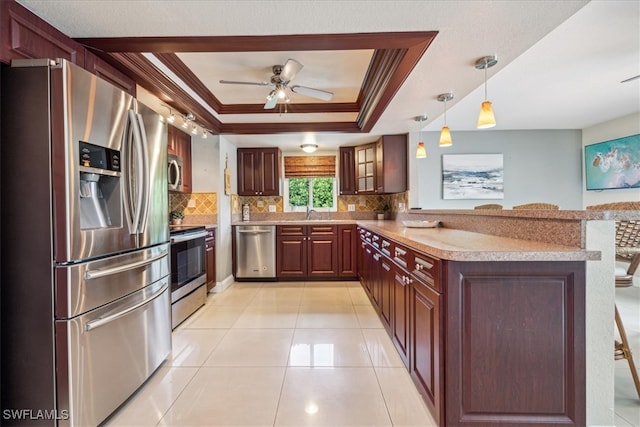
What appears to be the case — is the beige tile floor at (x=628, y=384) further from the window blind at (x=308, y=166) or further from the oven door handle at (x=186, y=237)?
the window blind at (x=308, y=166)

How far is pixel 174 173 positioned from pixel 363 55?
2.52m

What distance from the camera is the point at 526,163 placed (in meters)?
4.81

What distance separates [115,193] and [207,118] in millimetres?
2019

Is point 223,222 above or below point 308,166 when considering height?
below

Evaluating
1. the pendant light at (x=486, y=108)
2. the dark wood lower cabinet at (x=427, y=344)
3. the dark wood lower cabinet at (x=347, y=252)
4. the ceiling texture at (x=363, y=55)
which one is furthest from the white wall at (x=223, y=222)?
the pendant light at (x=486, y=108)

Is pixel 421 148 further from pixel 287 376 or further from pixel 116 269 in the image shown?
pixel 116 269

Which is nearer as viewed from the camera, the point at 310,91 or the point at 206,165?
the point at 310,91

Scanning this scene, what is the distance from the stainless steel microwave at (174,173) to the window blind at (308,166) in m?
1.92

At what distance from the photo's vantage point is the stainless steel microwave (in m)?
3.34

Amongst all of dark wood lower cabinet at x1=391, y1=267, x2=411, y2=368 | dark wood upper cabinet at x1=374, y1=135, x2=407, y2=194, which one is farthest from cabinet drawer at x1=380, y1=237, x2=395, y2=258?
dark wood upper cabinet at x1=374, y1=135, x2=407, y2=194

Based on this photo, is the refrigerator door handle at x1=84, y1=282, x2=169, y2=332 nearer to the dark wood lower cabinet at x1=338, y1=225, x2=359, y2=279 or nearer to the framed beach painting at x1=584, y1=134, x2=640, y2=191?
the dark wood lower cabinet at x1=338, y1=225, x2=359, y2=279

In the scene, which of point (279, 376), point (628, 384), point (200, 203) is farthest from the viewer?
point (200, 203)

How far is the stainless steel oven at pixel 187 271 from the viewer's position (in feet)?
8.70

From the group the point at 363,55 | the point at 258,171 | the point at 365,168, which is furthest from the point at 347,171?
the point at 363,55
